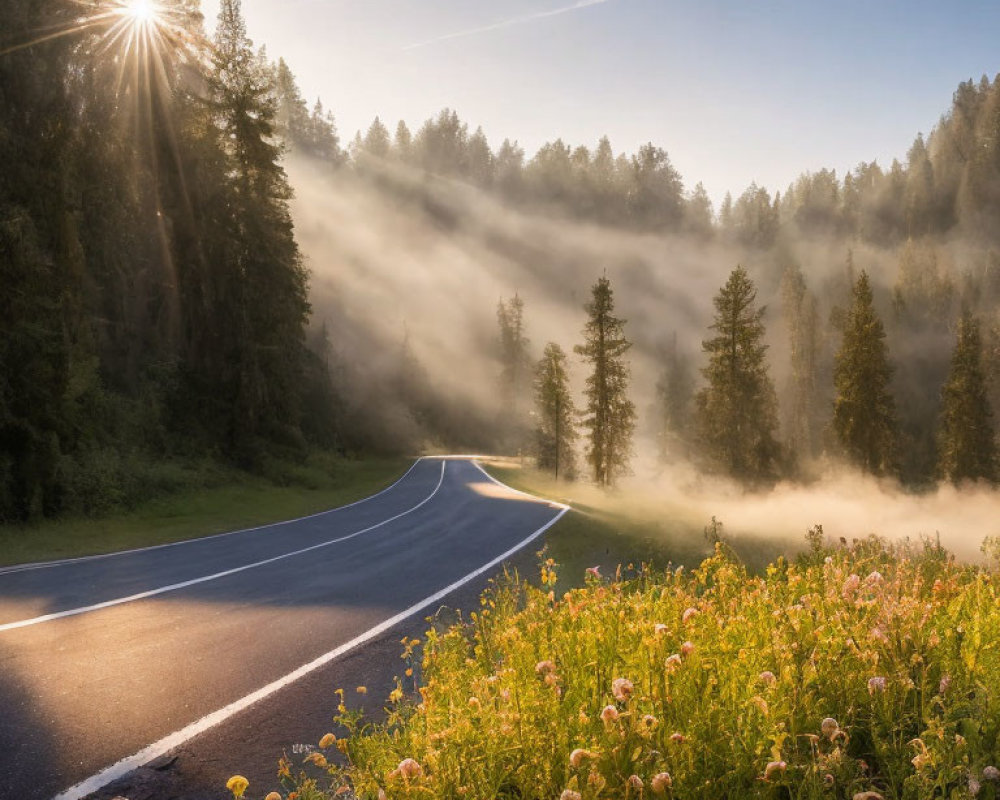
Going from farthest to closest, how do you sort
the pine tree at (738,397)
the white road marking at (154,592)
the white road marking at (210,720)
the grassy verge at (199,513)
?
the pine tree at (738,397) < the grassy verge at (199,513) < the white road marking at (154,592) < the white road marking at (210,720)

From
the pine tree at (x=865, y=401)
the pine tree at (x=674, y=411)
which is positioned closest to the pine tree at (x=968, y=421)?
the pine tree at (x=865, y=401)

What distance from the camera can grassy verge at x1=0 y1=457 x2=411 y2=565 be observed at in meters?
15.2

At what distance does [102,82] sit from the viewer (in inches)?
894

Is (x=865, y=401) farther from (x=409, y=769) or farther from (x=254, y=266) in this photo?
(x=409, y=769)

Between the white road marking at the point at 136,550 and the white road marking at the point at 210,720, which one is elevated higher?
the white road marking at the point at 210,720

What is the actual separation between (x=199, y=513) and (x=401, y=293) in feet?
291

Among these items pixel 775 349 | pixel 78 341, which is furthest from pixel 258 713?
pixel 775 349

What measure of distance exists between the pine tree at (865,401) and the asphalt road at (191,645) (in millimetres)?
42954

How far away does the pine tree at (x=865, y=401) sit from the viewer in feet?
162

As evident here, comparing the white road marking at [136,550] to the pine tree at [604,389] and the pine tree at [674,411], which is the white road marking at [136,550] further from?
the pine tree at [674,411]

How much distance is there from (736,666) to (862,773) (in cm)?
73

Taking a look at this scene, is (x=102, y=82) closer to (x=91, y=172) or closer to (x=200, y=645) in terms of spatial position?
(x=91, y=172)

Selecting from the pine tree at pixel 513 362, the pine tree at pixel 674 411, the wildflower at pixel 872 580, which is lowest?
the pine tree at pixel 674 411

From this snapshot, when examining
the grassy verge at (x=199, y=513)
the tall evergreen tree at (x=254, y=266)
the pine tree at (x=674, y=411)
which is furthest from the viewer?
the pine tree at (x=674, y=411)
